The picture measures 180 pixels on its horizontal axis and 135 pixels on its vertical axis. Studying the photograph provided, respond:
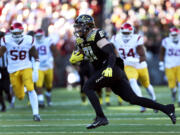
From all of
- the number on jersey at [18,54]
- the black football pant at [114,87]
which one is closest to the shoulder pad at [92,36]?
the black football pant at [114,87]

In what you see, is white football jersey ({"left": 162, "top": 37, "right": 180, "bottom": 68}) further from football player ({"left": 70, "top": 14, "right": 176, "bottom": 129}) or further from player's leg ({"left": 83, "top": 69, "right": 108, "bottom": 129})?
player's leg ({"left": 83, "top": 69, "right": 108, "bottom": 129})

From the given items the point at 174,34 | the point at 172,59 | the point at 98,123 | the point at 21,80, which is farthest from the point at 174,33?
the point at 98,123

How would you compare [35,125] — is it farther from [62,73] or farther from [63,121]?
[62,73]

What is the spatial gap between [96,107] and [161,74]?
20749 millimetres

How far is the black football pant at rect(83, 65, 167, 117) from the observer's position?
8.96 meters

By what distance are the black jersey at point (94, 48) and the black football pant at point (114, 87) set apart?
15cm

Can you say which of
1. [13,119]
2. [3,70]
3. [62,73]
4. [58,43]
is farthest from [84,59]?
[62,73]

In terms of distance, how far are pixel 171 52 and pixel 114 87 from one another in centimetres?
671

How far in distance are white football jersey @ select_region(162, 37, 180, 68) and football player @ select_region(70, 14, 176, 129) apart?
251 inches

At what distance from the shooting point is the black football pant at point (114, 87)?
8.96m

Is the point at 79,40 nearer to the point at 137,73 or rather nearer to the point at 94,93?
the point at 94,93

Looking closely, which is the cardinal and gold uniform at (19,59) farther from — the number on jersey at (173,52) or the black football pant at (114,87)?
the number on jersey at (173,52)

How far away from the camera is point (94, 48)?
9047 mm

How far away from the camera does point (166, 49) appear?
15773mm
